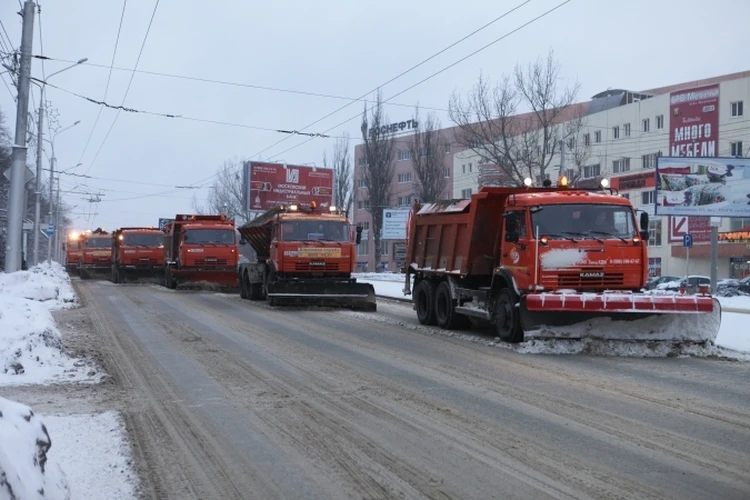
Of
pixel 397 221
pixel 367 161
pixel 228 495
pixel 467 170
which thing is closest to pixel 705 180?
pixel 228 495

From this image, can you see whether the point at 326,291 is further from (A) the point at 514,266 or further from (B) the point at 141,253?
(B) the point at 141,253

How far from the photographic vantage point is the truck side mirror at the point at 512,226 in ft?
46.4

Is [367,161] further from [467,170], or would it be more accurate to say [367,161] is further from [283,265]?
[283,265]

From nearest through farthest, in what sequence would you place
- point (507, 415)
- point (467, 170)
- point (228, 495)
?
1. point (228, 495)
2. point (507, 415)
3. point (467, 170)

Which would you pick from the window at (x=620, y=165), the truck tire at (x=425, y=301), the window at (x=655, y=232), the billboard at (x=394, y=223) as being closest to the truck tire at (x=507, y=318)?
the truck tire at (x=425, y=301)

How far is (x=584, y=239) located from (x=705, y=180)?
627 inches

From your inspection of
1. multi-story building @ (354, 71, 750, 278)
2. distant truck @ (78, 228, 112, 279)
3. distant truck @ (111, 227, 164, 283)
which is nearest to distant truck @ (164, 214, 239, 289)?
distant truck @ (111, 227, 164, 283)

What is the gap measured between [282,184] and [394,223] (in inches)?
432

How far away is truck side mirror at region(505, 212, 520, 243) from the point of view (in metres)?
14.1

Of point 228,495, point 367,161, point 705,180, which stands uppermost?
point 367,161

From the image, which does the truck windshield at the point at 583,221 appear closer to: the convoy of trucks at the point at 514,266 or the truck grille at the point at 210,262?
the convoy of trucks at the point at 514,266

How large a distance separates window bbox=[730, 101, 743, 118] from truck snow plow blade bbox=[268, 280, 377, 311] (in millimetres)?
37899

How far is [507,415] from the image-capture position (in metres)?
7.93

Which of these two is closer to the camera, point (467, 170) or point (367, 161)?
point (367, 161)
